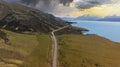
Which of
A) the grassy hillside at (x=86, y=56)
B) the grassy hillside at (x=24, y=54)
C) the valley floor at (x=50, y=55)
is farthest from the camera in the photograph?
the grassy hillside at (x=86, y=56)

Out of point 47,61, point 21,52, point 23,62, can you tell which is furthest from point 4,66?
point 21,52

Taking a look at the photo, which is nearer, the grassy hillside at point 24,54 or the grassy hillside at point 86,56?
→ the grassy hillside at point 24,54

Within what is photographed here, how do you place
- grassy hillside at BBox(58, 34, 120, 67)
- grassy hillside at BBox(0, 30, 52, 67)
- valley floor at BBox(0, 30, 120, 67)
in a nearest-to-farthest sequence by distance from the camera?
grassy hillside at BBox(0, 30, 52, 67), valley floor at BBox(0, 30, 120, 67), grassy hillside at BBox(58, 34, 120, 67)

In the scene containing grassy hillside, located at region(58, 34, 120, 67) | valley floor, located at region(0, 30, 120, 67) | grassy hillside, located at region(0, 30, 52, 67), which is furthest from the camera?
grassy hillside, located at region(58, 34, 120, 67)

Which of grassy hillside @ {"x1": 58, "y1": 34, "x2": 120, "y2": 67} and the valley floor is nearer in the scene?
the valley floor

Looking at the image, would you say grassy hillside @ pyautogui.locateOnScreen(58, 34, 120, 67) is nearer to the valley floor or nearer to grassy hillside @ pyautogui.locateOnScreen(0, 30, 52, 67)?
the valley floor

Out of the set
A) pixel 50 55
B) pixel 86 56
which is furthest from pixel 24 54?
pixel 86 56

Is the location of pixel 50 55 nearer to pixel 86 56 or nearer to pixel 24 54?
pixel 24 54

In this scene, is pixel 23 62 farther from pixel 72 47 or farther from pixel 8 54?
pixel 72 47

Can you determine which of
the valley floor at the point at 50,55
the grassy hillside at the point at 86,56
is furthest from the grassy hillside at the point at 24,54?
the grassy hillside at the point at 86,56

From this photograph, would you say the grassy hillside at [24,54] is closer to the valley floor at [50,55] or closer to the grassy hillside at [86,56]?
the valley floor at [50,55]

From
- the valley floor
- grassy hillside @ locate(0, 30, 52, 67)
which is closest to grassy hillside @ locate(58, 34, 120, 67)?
the valley floor
